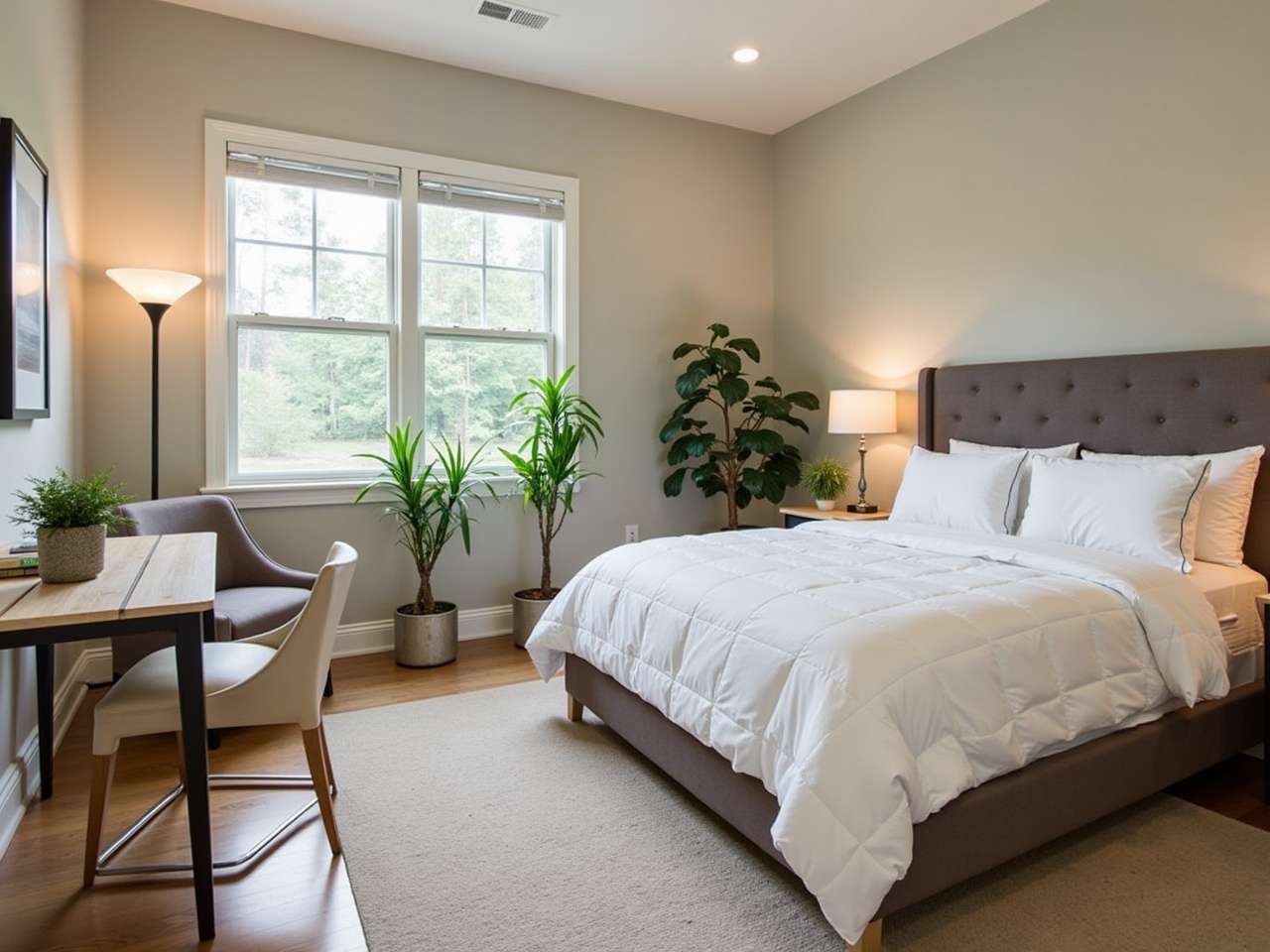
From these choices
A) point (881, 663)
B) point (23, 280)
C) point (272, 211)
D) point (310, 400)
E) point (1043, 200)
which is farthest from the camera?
point (310, 400)

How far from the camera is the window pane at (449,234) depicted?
160 inches

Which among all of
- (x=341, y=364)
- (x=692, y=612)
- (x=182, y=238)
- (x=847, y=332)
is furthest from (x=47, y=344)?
(x=847, y=332)

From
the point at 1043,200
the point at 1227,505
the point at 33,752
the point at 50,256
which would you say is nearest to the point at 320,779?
the point at 33,752

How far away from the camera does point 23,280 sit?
2320mm

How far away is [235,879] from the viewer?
1989 mm

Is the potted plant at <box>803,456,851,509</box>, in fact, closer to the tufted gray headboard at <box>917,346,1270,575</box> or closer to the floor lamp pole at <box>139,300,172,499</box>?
the tufted gray headboard at <box>917,346,1270,575</box>

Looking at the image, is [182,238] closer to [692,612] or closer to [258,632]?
[258,632]

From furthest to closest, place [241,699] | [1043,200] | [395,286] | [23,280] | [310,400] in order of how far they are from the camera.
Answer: [395,286]
[310,400]
[1043,200]
[23,280]
[241,699]

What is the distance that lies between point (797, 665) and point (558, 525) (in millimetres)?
2450

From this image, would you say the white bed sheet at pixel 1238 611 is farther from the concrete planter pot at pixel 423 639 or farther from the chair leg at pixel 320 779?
the concrete planter pot at pixel 423 639

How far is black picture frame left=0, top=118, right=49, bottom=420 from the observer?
7.07 feet

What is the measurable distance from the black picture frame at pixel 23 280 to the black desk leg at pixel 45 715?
0.72 metres

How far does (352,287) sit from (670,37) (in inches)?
76.6

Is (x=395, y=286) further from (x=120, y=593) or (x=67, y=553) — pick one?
(x=120, y=593)
